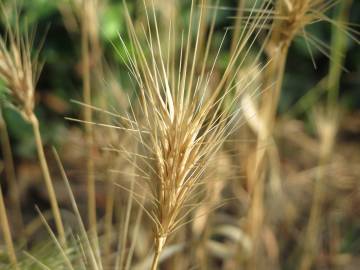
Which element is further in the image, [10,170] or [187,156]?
[10,170]

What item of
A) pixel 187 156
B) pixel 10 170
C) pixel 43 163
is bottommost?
pixel 10 170

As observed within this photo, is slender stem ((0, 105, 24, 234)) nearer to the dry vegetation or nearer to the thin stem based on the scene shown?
the dry vegetation

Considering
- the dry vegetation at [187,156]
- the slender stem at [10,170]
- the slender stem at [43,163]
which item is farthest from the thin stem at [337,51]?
the slender stem at [10,170]

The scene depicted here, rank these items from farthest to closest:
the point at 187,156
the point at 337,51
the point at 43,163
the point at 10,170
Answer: the point at 10,170, the point at 337,51, the point at 43,163, the point at 187,156

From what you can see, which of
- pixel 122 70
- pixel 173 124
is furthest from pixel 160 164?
pixel 122 70

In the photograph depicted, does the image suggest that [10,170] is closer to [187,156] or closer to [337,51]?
[337,51]

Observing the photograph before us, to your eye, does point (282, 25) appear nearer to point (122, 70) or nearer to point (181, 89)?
point (181, 89)

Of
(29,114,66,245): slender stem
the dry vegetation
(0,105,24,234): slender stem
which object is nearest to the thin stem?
the dry vegetation

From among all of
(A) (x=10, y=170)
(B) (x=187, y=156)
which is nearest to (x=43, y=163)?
(B) (x=187, y=156)

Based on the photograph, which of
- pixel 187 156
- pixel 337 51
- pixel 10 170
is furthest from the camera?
pixel 10 170
